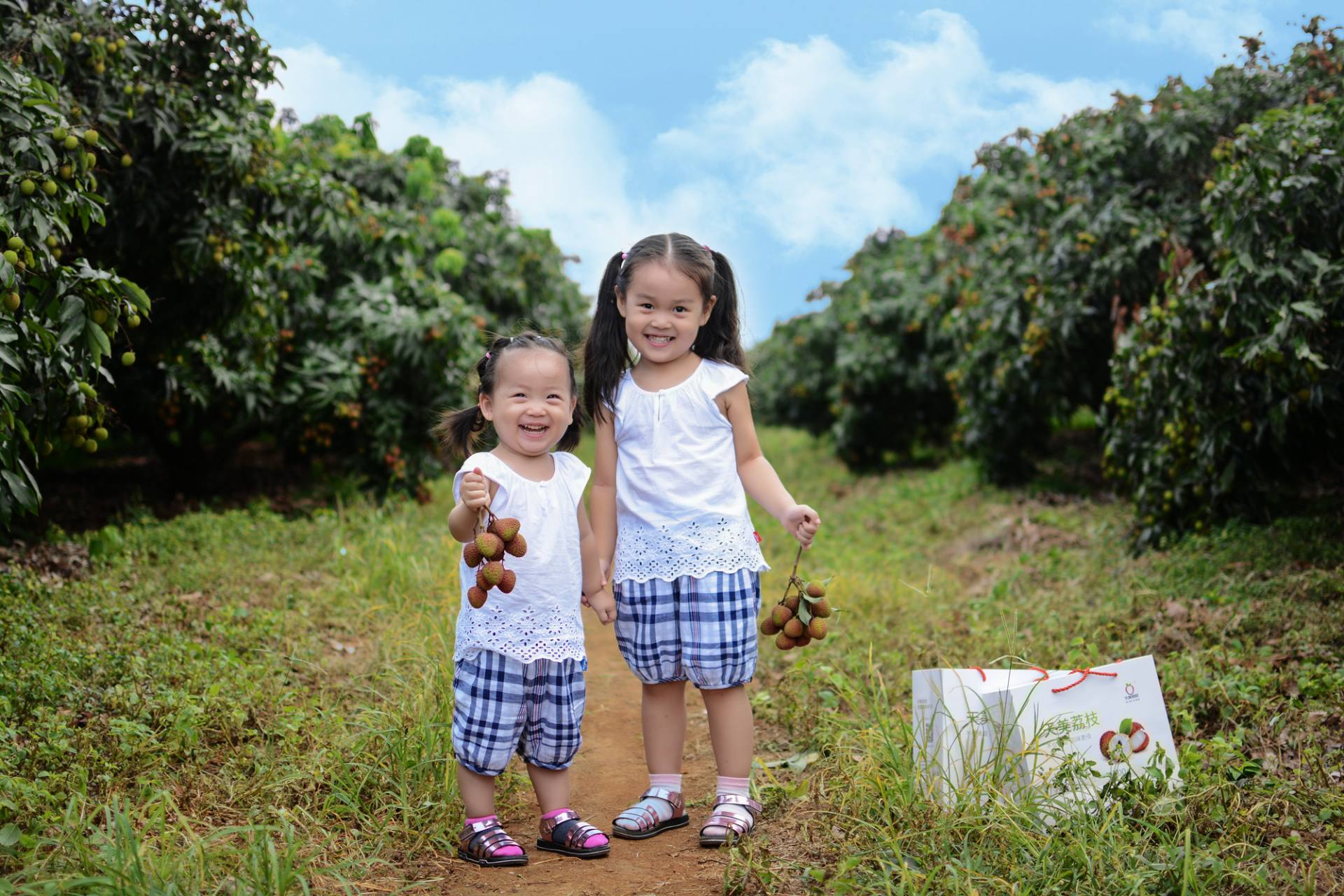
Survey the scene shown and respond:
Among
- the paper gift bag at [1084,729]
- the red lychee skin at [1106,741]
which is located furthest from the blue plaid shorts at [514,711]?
the red lychee skin at [1106,741]

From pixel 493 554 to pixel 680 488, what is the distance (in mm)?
626

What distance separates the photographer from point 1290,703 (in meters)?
3.78

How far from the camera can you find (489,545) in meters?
2.74

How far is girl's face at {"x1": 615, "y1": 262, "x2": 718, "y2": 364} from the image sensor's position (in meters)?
3.10

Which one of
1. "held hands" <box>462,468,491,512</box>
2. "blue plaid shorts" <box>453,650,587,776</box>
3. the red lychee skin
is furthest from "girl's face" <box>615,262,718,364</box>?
the red lychee skin

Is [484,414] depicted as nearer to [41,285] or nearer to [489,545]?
[489,545]

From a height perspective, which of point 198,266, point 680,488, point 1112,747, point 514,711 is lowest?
point 1112,747

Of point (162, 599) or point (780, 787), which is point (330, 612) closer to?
point (162, 599)

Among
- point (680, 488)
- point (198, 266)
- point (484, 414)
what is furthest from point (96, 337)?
point (198, 266)

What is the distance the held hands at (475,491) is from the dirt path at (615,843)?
100cm

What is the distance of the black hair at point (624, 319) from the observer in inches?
124

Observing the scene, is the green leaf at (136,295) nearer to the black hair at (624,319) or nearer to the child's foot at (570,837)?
the black hair at (624,319)

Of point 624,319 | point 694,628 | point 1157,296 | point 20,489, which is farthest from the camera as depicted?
point 1157,296

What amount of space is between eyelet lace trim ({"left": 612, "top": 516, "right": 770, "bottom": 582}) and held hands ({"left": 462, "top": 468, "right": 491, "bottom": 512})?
0.48 meters
